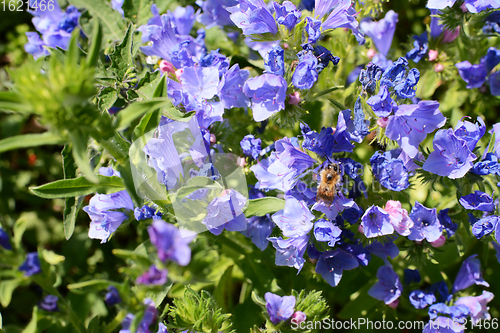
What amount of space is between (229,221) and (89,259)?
2.74m

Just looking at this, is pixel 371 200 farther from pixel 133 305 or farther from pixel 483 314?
pixel 133 305

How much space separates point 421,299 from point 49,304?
290 cm

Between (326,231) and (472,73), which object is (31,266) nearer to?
(326,231)

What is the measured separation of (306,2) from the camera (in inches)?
150

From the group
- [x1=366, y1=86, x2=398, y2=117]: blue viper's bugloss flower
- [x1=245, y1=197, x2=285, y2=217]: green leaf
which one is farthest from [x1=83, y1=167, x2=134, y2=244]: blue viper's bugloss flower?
[x1=366, y1=86, x2=398, y2=117]: blue viper's bugloss flower

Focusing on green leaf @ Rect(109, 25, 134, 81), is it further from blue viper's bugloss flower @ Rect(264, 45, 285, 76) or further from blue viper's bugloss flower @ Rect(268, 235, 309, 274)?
blue viper's bugloss flower @ Rect(268, 235, 309, 274)

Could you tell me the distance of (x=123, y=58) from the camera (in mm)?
3146

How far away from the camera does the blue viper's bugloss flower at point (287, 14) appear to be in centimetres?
290

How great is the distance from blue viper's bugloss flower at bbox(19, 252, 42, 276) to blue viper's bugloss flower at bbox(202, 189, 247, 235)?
Answer: 102cm

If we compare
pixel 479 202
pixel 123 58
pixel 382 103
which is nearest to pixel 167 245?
pixel 382 103

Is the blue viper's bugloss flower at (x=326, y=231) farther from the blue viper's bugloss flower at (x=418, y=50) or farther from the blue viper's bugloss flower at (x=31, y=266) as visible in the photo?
the blue viper's bugloss flower at (x=418, y=50)

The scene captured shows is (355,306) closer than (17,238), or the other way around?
(17,238)

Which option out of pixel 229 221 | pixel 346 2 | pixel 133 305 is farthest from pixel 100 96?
pixel 346 2

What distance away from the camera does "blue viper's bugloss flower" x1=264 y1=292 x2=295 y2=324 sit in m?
2.82
